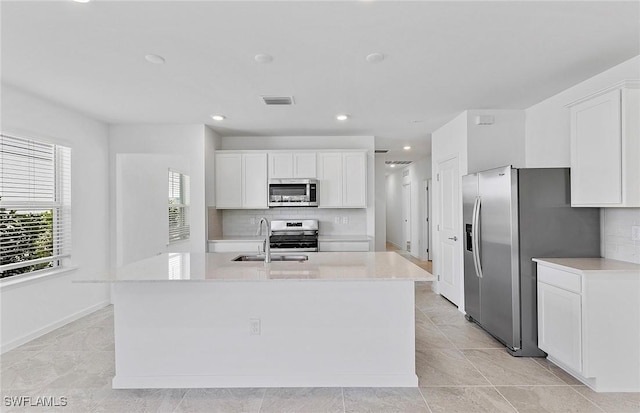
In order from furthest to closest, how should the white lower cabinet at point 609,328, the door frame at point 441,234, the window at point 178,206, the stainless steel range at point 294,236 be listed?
the window at point 178,206, the stainless steel range at point 294,236, the door frame at point 441,234, the white lower cabinet at point 609,328

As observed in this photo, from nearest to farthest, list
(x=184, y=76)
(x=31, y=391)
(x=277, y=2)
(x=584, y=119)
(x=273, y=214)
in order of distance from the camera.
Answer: (x=277, y=2) < (x=31, y=391) < (x=584, y=119) < (x=184, y=76) < (x=273, y=214)

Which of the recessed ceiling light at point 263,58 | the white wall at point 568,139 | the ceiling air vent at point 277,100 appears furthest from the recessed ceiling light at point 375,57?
the white wall at point 568,139

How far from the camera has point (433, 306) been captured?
14.3 ft

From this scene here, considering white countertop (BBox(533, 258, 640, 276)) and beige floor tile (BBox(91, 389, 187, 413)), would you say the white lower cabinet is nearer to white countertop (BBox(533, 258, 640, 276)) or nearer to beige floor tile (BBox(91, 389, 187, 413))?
white countertop (BBox(533, 258, 640, 276))

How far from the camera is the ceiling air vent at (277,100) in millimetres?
3486

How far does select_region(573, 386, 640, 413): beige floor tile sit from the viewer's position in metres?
2.15

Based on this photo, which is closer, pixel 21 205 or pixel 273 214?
pixel 21 205

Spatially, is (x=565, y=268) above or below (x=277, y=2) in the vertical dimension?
below

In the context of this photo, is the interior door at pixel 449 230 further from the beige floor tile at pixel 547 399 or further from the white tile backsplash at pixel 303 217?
the beige floor tile at pixel 547 399

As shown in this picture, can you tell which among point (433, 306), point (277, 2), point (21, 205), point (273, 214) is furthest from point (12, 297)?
point (433, 306)

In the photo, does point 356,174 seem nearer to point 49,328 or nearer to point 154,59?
point 154,59

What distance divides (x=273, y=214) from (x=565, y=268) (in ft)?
12.6

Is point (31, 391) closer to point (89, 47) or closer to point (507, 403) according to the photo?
point (89, 47)

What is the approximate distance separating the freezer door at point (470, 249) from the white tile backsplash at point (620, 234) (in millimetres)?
1075
